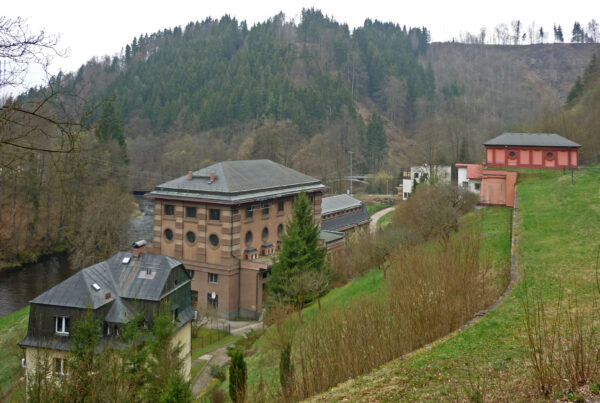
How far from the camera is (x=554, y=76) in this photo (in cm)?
16512

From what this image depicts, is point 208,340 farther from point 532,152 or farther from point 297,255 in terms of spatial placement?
point 532,152

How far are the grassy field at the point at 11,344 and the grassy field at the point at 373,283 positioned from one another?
11.0m

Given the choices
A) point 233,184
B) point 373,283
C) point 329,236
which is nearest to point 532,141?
point 329,236

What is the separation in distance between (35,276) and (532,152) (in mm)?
45328

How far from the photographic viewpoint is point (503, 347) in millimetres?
10297

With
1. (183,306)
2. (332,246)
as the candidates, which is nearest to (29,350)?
(183,306)

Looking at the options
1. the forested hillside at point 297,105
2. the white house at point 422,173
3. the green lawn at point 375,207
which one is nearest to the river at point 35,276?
the forested hillside at point 297,105

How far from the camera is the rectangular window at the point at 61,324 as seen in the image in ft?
70.9

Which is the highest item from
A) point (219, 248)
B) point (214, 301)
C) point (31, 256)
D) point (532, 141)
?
point (532, 141)

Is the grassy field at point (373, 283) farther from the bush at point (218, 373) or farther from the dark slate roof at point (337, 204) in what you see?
the dark slate roof at point (337, 204)

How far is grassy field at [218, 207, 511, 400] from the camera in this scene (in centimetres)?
1834

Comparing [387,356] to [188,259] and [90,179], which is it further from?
[90,179]

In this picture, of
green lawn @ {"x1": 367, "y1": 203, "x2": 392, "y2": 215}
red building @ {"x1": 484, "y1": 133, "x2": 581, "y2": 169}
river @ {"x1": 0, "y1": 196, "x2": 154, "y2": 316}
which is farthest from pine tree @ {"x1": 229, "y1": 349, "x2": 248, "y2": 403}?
green lawn @ {"x1": 367, "y1": 203, "x2": 392, "y2": 215}

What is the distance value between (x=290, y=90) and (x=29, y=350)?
102160 millimetres
